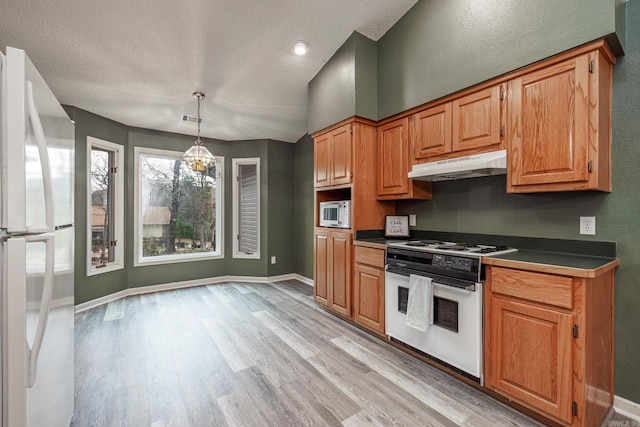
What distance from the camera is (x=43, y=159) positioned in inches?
43.4

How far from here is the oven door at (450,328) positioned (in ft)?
6.43

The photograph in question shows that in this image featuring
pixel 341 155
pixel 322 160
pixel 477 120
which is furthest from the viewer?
pixel 322 160

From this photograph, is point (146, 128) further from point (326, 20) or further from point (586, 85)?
point (586, 85)

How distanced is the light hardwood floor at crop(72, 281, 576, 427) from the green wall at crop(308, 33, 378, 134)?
2.40 metres

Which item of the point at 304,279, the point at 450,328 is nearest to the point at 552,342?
the point at 450,328

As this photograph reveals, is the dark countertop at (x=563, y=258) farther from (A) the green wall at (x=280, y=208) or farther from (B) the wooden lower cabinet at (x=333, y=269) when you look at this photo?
(A) the green wall at (x=280, y=208)

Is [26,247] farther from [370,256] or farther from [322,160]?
[322,160]

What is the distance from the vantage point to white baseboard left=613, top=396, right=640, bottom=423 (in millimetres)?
1769

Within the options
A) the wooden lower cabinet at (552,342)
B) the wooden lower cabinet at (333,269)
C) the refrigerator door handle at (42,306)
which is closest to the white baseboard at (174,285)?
the wooden lower cabinet at (333,269)

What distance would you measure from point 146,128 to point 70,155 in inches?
126

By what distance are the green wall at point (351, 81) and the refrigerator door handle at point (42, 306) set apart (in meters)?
2.64

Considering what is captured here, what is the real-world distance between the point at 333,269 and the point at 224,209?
8.67ft

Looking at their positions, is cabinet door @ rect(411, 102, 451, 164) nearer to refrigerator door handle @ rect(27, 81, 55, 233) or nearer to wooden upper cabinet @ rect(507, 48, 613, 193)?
wooden upper cabinet @ rect(507, 48, 613, 193)

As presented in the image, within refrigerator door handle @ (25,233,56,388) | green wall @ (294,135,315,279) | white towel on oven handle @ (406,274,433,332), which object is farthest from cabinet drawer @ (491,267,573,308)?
green wall @ (294,135,315,279)
